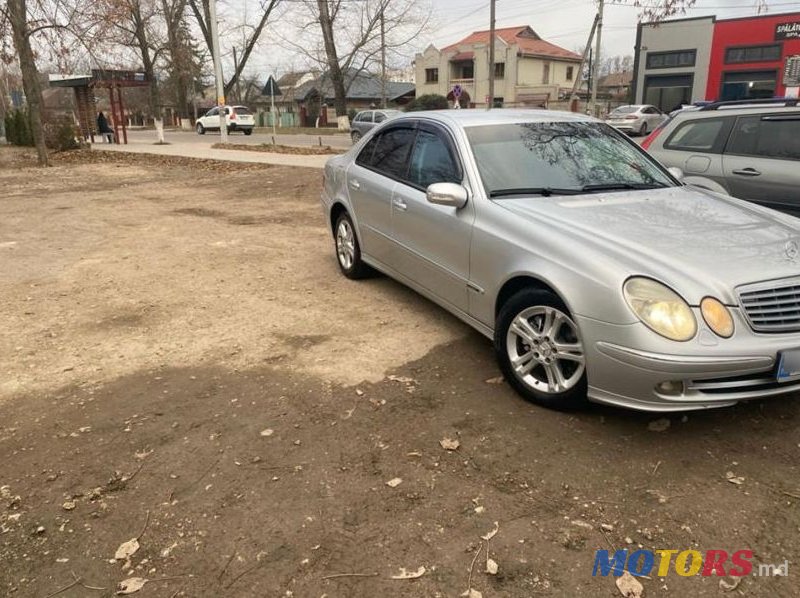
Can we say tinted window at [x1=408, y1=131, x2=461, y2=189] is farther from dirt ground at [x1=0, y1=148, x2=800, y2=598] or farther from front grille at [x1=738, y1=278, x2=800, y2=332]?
front grille at [x1=738, y1=278, x2=800, y2=332]

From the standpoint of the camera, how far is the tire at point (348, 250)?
5852 mm

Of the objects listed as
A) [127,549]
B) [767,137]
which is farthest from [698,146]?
[127,549]

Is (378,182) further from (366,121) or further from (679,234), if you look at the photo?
(366,121)

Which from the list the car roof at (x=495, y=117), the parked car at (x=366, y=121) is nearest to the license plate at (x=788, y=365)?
the car roof at (x=495, y=117)

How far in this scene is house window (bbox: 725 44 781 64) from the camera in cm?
3872

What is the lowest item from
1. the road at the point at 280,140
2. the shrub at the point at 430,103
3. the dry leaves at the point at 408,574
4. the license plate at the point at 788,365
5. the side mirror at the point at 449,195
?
the dry leaves at the point at 408,574

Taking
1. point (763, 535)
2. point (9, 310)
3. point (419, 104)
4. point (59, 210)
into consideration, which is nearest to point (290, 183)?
point (59, 210)

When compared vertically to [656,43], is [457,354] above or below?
below

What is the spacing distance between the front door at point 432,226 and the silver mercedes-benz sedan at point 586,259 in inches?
0.5

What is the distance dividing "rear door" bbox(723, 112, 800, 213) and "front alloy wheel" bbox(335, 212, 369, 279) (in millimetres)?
3640

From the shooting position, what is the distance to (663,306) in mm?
2934

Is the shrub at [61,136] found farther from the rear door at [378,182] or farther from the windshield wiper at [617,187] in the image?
the windshield wiper at [617,187]

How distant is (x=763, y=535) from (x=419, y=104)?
4912 centimetres

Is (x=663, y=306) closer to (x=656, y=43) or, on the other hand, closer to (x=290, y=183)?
(x=290, y=183)
